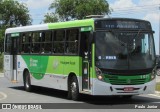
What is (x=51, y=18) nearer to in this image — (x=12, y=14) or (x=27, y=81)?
(x=12, y=14)

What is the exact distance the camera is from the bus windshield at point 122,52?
54.4 ft

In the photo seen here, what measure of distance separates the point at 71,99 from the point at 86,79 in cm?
156

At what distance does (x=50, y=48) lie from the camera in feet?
66.1

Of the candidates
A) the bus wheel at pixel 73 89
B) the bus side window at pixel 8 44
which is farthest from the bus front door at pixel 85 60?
the bus side window at pixel 8 44

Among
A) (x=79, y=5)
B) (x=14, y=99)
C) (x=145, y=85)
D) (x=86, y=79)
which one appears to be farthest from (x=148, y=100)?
(x=79, y=5)

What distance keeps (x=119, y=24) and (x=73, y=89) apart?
3.05 meters

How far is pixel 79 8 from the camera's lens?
5775cm

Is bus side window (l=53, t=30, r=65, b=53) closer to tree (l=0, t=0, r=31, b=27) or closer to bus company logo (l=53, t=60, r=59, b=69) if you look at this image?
bus company logo (l=53, t=60, r=59, b=69)

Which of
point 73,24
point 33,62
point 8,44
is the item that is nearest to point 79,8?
point 8,44

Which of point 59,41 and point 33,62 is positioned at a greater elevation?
point 59,41

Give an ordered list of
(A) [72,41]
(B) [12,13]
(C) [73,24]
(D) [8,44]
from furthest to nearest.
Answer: (B) [12,13], (D) [8,44], (C) [73,24], (A) [72,41]

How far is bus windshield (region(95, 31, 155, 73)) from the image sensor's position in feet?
54.4

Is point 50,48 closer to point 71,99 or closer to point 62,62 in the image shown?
point 62,62

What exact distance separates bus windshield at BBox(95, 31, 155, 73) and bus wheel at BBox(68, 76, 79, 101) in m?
1.70
